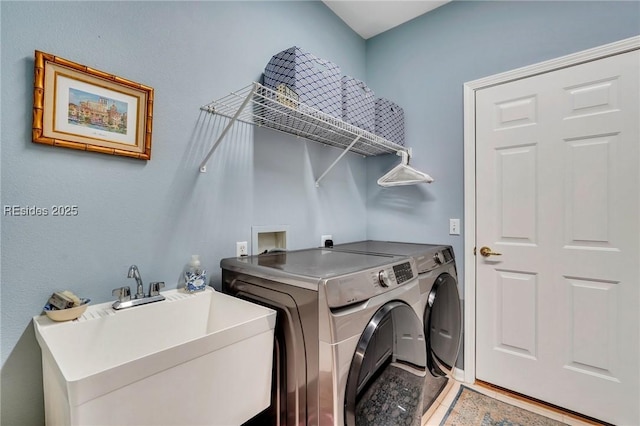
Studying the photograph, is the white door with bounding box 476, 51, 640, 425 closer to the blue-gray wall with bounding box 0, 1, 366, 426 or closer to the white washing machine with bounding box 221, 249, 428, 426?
the white washing machine with bounding box 221, 249, 428, 426

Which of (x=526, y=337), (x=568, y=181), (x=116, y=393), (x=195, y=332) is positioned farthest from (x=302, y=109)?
(x=526, y=337)

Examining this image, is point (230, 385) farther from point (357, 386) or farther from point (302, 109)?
point (302, 109)

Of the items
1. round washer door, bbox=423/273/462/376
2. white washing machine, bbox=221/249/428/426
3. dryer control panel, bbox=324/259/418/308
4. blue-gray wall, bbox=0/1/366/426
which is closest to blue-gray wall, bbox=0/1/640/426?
blue-gray wall, bbox=0/1/366/426

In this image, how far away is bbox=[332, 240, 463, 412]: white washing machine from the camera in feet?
5.46

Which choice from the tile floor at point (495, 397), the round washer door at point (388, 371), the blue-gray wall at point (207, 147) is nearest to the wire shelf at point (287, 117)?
the blue-gray wall at point (207, 147)

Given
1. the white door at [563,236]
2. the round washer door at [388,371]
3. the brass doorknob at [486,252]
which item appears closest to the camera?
the round washer door at [388,371]

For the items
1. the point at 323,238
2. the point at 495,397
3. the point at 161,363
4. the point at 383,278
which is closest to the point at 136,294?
the point at 161,363

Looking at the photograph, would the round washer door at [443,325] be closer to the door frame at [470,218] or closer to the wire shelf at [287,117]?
the door frame at [470,218]

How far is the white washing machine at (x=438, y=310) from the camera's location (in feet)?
5.46

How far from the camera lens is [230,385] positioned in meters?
0.94

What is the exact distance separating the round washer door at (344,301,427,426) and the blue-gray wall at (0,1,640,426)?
886 millimetres

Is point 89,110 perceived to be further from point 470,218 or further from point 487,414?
point 487,414

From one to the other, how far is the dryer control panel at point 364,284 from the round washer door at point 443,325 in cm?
43

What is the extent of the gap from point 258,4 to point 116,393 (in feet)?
6.59
